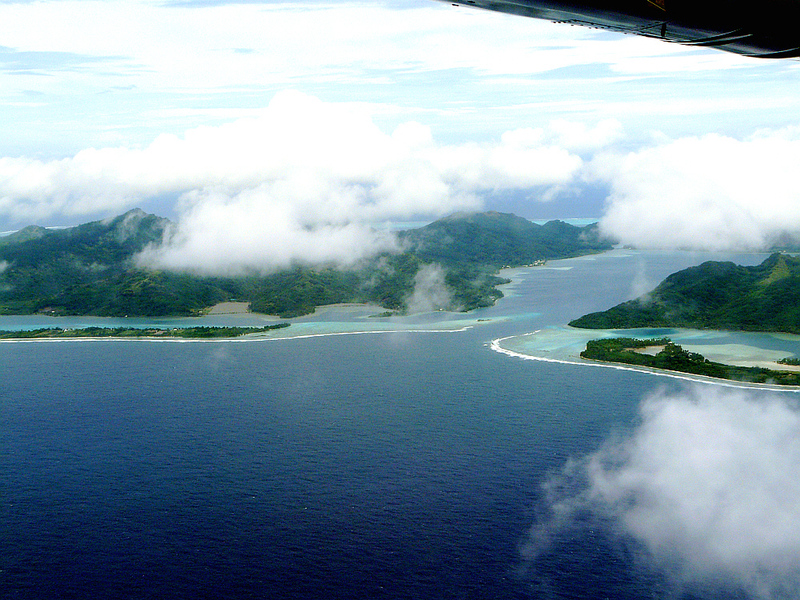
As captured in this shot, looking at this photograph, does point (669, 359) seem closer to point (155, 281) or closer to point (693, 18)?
point (693, 18)

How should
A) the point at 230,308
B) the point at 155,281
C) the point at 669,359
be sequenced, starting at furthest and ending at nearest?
1. the point at 155,281
2. the point at 230,308
3. the point at 669,359

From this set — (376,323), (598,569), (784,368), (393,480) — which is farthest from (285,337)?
(598,569)

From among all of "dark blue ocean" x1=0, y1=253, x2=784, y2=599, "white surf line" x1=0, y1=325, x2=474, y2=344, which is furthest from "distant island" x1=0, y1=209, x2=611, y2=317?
"dark blue ocean" x1=0, y1=253, x2=784, y2=599

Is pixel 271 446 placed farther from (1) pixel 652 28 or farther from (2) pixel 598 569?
(1) pixel 652 28

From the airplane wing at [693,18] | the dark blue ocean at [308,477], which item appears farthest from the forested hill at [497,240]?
the airplane wing at [693,18]

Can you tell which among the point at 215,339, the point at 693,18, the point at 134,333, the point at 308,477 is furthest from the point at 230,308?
the point at 693,18

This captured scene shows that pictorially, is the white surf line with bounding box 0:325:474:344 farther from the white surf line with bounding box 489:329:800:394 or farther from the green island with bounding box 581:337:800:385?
the green island with bounding box 581:337:800:385

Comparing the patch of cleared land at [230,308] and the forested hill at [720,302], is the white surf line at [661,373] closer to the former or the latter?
the forested hill at [720,302]
